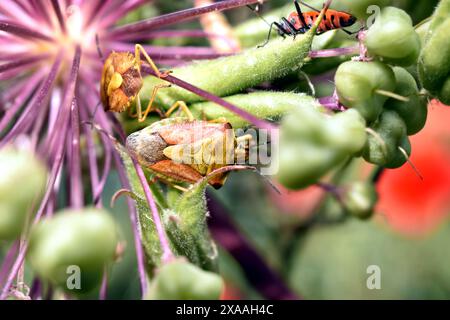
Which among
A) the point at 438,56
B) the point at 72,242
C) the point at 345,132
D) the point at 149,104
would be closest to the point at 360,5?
the point at 438,56

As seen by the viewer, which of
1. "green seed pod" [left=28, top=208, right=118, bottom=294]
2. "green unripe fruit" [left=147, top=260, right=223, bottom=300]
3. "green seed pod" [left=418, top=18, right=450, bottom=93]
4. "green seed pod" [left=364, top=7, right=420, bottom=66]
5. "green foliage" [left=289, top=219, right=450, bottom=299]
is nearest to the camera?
"green seed pod" [left=28, top=208, right=118, bottom=294]

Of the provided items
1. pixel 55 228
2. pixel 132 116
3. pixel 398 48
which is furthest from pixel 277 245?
pixel 55 228

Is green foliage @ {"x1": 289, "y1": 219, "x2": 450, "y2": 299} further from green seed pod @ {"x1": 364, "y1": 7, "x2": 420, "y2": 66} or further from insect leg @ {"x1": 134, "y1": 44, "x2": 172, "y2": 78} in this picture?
green seed pod @ {"x1": 364, "y1": 7, "x2": 420, "y2": 66}

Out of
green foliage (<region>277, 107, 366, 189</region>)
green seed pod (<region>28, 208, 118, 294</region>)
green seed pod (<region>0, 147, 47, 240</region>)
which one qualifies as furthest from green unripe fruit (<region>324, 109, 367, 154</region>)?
green seed pod (<region>0, 147, 47, 240</region>)

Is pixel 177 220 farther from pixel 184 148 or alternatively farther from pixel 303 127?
pixel 303 127

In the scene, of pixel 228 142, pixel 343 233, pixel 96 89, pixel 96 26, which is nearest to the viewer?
pixel 228 142

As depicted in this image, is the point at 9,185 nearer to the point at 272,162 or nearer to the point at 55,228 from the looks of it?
the point at 55,228

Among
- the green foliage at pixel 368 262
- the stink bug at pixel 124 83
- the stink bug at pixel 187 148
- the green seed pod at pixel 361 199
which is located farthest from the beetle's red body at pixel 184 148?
the green foliage at pixel 368 262
